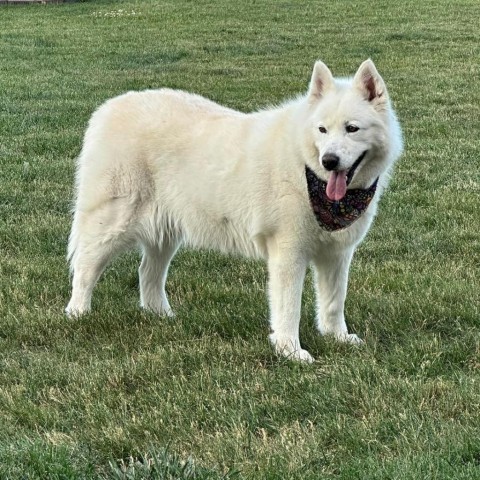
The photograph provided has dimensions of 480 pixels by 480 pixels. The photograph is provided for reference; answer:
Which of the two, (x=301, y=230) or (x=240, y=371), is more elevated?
(x=301, y=230)

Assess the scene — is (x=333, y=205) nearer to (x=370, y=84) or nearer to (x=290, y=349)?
(x=370, y=84)

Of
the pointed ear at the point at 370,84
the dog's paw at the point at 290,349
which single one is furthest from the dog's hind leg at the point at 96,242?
the pointed ear at the point at 370,84

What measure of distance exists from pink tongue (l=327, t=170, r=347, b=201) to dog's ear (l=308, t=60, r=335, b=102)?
50 cm

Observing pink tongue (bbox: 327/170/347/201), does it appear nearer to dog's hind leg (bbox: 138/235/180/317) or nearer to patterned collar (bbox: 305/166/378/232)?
patterned collar (bbox: 305/166/378/232)

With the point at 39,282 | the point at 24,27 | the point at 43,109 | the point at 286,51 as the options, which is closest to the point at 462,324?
the point at 39,282

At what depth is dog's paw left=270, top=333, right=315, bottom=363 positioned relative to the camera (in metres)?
4.18

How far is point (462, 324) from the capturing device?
4.47 meters

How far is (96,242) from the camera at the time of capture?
5.04m

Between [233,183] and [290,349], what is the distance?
1.10 m

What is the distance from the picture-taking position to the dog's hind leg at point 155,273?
17.1 feet

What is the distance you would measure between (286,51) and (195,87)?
5307 mm

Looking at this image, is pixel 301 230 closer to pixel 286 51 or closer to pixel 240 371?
pixel 240 371

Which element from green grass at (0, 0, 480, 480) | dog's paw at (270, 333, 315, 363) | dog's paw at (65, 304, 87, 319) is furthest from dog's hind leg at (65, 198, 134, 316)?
dog's paw at (270, 333, 315, 363)

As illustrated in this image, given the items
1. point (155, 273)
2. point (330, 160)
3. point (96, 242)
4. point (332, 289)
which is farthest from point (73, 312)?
point (330, 160)
